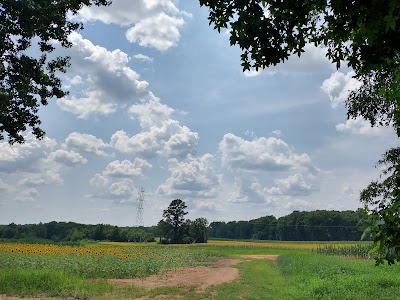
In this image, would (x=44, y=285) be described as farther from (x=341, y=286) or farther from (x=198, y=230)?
(x=198, y=230)

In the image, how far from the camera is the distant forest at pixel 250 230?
84562mm

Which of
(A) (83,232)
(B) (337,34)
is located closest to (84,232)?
(A) (83,232)

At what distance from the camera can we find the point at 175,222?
306 ft

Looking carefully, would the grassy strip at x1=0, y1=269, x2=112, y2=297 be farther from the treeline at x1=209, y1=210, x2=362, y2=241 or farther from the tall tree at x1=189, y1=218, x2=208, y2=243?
the treeline at x1=209, y1=210, x2=362, y2=241

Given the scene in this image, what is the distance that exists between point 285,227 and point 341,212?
1898cm

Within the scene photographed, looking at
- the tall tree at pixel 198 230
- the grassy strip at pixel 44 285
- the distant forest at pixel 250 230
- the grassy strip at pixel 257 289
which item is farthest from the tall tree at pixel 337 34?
the tall tree at pixel 198 230

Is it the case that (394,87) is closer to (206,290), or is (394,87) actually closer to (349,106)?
(206,290)

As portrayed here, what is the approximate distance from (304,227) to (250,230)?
2484cm

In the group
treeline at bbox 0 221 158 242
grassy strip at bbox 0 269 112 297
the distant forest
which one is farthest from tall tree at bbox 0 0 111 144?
treeline at bbox 0 221 158 242

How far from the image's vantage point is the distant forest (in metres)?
84.6

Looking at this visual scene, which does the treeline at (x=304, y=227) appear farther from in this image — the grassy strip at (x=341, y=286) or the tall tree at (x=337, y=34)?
the tall tree at (x=337, y=34)

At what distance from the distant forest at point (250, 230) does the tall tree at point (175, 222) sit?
814cm

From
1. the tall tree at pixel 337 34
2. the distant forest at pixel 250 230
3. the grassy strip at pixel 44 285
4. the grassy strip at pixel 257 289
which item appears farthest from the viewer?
the distant forest at pixel 250 230

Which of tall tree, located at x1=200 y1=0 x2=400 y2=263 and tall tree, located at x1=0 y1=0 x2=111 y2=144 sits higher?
tall tree, located at x1=0 y1=0 x2=111 y2=144
